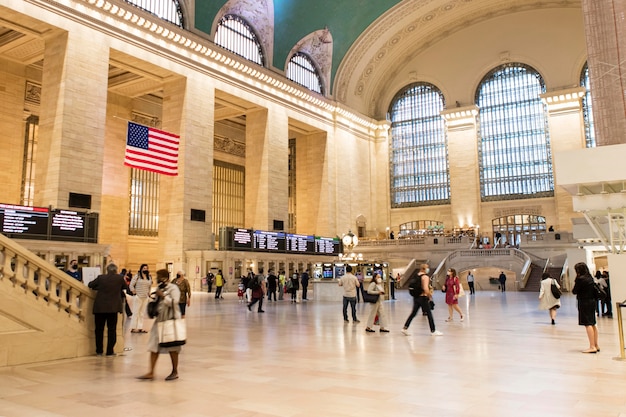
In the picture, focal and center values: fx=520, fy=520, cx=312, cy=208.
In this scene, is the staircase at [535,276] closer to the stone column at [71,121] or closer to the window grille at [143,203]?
the stone column at [71,121]

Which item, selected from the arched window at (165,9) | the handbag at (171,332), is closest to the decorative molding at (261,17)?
the arched window at (165,9)

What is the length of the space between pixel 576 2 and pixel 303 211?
836 inches

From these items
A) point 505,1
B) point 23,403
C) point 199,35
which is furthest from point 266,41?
point 23,403

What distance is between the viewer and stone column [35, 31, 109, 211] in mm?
18938

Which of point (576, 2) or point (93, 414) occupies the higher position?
point (576, 2)

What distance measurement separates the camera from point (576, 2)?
3195 cm

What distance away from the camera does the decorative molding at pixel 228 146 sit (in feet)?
113

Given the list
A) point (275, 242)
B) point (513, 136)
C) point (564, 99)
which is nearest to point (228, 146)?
point (275, 242)

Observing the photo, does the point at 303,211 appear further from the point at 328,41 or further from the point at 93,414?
the point at 93,414

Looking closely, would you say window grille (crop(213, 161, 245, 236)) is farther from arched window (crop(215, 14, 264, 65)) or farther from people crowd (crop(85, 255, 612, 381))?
people crowd (crop(85, 255, 612, 381))

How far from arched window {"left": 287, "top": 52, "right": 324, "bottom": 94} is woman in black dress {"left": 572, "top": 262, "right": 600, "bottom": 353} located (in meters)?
26.1

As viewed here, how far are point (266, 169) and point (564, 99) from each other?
19.3 meters

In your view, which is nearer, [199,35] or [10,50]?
[10,50]

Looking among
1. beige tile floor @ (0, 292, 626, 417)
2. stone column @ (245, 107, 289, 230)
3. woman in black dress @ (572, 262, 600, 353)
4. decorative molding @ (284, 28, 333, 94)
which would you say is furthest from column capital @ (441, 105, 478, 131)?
woman in black dress @ (572, 262, 600, 353)
